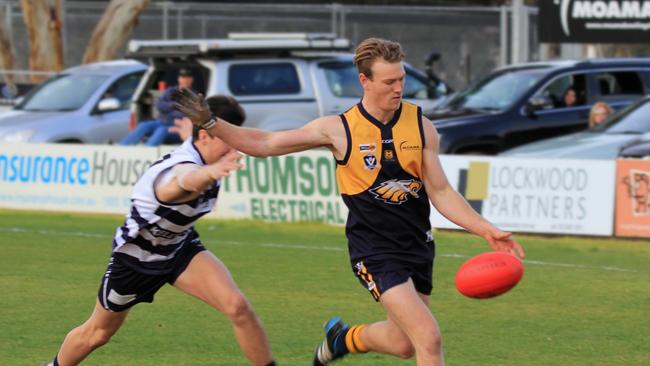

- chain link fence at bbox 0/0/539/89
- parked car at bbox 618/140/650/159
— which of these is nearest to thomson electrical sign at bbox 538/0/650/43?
parked car at bbox 618/140/650/159

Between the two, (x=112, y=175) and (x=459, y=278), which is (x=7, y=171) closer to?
(x=112, y=175)

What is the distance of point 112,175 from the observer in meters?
18.4

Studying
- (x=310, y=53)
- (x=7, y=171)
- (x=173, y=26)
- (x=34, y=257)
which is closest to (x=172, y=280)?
(x=34, y=257)

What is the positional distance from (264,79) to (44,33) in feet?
41.6

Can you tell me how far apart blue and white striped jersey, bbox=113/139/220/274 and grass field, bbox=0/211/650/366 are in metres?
1.53

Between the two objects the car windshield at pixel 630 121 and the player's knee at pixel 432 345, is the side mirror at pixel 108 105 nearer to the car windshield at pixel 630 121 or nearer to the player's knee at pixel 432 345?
the car windshield at pixel 630 121

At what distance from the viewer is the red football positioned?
6691mm

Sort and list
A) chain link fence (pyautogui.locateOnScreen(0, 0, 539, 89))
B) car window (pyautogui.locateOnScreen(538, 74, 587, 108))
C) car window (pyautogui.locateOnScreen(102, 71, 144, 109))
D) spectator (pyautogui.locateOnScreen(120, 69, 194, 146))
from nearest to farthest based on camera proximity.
Answer: spectator (pyautogui.locateOnScreen(120, 69, 194, 146)) < car window (pyautogui.locateOnScreen(538, 74, 587, 108)) < car window (pyautogui.locateOnScreen(102, 71, 144, 109)) < chain link fence (pyautogui.locateOnScreen(0, 0, 539, 89))

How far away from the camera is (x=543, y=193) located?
15836mm

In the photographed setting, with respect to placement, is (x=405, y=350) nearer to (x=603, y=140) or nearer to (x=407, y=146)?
(x=407, y=146)

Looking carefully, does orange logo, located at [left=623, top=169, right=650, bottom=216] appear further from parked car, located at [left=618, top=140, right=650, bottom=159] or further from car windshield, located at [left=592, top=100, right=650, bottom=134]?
car windshield, located at [left=592, top=100, right=650, bottom=134]

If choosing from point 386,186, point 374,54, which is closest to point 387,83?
point 374,54

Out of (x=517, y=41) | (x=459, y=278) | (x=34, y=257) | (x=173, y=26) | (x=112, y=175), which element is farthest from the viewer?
(x=173, y=26)

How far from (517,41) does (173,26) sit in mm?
14374
